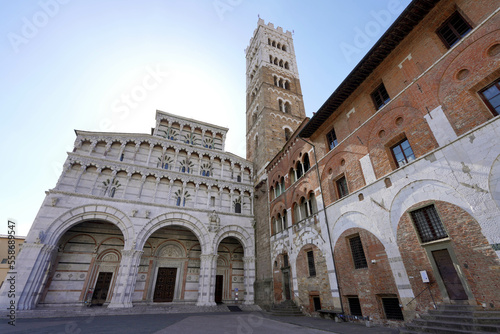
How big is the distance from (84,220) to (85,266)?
14.0ft

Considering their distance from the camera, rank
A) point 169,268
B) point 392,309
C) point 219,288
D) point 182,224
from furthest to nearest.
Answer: point 219,288 → point 169,268 → point 182,224 → point 392,309

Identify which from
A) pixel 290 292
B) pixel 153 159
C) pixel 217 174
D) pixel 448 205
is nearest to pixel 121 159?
pixel 153 159

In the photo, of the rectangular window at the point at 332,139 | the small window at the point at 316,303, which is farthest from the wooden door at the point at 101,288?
the rectangular window at the point at 332,139

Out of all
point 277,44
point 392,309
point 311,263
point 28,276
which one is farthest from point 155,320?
point 277,44

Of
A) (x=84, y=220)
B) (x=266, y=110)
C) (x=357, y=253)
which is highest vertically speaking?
(x=266, y=110)

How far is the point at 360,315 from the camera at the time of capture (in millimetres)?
10172

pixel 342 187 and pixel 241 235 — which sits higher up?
pixel 342 187

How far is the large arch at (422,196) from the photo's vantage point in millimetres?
7328

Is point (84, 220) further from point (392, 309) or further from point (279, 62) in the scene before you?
point (279, 62)

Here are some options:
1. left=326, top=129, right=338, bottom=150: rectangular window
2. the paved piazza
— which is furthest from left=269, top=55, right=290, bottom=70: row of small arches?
the paved piazza

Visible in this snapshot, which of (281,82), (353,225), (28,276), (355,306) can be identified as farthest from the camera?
(281,82)

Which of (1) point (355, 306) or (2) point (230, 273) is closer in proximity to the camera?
(1) point (355, 306)

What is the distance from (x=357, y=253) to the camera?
35.8 feet

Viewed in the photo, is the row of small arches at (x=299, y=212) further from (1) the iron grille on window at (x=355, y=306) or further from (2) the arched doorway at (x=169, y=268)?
(2) the arched doorway at (x=169, y=268)
